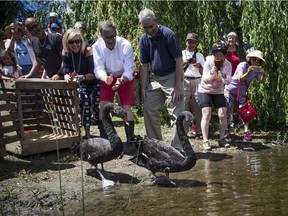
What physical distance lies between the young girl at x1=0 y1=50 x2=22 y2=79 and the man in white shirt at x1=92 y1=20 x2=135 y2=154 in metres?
2.20

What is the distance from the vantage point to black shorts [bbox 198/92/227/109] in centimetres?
780

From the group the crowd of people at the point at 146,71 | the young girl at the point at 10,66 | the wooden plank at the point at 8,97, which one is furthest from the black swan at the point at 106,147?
the young girl at the point at 10,66

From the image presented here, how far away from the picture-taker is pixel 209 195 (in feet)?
16.4

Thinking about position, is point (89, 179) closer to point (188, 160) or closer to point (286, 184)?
point (188, 160)

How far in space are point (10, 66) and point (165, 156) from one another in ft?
14.0

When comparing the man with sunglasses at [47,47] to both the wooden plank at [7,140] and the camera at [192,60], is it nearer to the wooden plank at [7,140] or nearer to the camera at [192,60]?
the wooden plank at [7,140]

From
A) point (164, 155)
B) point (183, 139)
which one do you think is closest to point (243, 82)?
point (183, 139)

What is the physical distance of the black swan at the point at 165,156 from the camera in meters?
5.55

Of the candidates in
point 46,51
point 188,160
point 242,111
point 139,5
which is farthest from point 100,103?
point 139,5

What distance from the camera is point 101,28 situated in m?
6.52

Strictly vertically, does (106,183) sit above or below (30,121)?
below

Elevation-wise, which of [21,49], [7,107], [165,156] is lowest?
[165,156]

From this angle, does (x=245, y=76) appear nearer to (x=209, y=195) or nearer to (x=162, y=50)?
(x=162, y=50)

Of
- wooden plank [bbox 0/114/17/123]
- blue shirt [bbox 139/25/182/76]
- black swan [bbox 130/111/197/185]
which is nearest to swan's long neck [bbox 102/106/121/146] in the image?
black swan [bbox 130/111/197/185]
